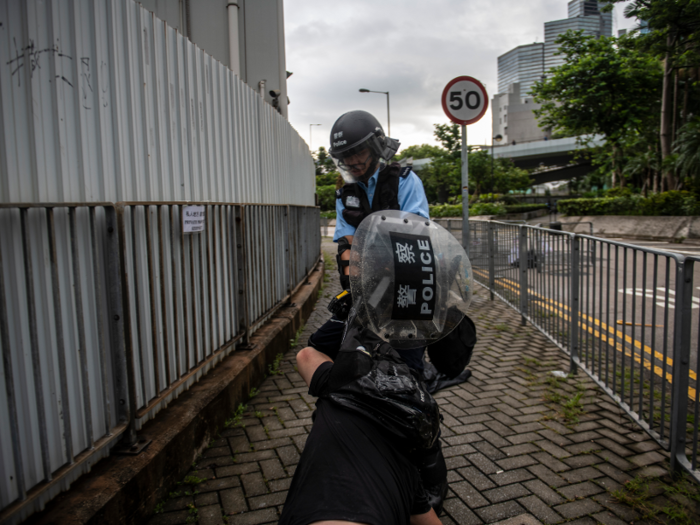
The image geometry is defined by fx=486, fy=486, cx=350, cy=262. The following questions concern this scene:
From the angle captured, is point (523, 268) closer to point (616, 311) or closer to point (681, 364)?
point (616, 311)

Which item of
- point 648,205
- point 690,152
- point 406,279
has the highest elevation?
point 690,152

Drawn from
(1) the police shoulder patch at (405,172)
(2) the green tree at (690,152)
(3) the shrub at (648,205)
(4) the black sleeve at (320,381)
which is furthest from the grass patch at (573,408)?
(2) the green tree at (690,152)

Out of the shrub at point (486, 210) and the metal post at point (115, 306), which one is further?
the shrub at point (486, 210)

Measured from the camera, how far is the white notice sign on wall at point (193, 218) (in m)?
3.35

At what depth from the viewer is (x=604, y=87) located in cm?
2523

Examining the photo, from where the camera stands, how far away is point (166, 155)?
3.30 meters

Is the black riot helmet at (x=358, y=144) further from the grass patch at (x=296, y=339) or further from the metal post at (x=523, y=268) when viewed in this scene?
the metal post at (x=523, y=268)

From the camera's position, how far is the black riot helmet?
2.40 metres

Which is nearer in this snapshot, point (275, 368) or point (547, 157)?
point (275, 368)

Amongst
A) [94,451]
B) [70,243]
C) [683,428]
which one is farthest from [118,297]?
[683,428]

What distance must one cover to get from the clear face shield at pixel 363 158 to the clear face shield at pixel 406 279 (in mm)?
695

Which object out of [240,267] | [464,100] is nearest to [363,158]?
[240,267]

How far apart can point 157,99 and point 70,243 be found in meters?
1.30

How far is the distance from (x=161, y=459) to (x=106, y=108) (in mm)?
1951
